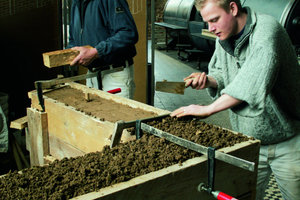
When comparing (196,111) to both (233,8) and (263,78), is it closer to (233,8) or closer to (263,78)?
(263,78)

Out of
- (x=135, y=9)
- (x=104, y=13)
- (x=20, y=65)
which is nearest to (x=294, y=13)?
(x=135, y=9)

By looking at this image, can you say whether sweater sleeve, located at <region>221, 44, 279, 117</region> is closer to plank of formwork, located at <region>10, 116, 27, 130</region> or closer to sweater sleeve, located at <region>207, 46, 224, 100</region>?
sweater sleeve, located at <region>207, 46, 224, 100</region>

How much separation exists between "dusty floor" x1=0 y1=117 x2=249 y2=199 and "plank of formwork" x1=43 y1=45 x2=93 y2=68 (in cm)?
113

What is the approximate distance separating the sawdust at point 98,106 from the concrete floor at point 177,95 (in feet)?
9.50

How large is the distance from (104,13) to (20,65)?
71.7 inches

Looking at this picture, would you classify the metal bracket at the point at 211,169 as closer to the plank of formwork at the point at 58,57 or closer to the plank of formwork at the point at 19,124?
the plank of formwork at the point at 58,57

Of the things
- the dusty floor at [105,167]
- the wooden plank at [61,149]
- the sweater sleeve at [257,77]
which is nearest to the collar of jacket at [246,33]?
the sweater sleeve at [257,77]

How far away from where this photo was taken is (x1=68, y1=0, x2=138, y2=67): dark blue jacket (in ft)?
9.25

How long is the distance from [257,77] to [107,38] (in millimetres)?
1686

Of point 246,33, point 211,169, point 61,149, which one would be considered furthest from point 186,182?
point 61,149

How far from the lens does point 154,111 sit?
2.11 meters

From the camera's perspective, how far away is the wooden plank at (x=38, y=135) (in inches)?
94.3

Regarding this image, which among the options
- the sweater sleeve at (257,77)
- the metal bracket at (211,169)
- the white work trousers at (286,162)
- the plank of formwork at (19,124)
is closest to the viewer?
the metal bracket at (211,169)

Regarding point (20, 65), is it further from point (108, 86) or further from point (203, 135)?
point (203, 135)
